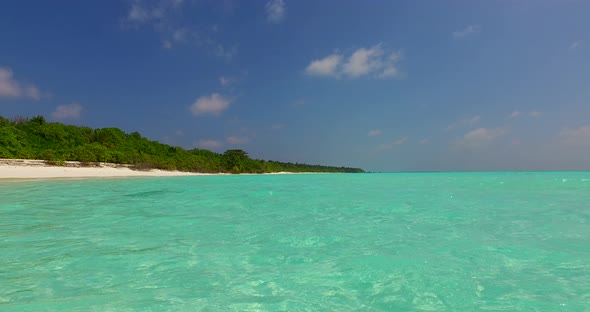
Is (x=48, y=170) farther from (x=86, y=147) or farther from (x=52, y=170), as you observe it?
(x=86, y=147)

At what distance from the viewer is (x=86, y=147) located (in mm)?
48719

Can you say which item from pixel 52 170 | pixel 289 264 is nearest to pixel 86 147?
pixel 52 170

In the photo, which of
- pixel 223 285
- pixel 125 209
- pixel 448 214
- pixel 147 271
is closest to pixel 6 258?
pixel 147 271

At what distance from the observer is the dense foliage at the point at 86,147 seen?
41.8 meters

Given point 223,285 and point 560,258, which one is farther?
point 560,258

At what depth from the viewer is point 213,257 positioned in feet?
17.6

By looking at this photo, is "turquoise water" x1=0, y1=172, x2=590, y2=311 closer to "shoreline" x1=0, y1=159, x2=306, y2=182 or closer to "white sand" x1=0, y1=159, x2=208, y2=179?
"shoreline" x1=0, y1=159, x2=306, y2=182

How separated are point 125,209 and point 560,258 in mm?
12128

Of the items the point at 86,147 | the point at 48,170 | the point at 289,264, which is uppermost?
the point at 86,147

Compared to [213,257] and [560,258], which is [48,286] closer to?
[213,257]

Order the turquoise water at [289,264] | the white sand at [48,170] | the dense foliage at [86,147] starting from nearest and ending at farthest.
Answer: the turquoise water at [289,264], the white sand at [48,170], the dense foliage at [86,147]

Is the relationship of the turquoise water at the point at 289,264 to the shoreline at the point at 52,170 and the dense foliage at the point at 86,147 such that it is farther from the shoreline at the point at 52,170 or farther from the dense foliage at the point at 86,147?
the dense foliage at the point at 86,147

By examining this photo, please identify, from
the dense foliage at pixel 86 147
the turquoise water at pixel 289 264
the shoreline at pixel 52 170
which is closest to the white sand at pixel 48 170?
the shoreline at pixel 52 170

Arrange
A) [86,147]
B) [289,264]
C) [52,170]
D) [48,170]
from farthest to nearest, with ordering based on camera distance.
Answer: [86,147]
[52,170]
[48,170]
[289,264]
